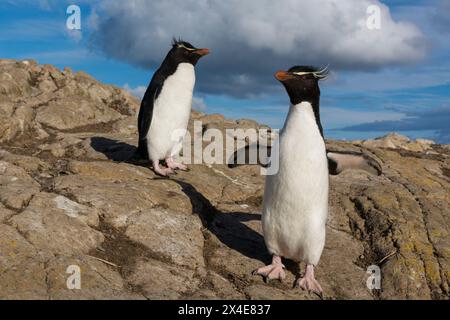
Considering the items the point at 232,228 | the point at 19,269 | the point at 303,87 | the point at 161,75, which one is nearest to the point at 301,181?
the point at 303,87

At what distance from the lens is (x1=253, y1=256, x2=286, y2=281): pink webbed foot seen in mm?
5469

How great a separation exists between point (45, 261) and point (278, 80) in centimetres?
304

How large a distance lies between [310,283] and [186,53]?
16.5 ft

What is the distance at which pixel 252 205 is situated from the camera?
25.8 ft

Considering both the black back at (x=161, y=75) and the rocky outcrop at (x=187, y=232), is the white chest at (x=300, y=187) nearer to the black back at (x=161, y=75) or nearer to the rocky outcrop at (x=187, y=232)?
the rocky outcrop at (x=187, y=232)

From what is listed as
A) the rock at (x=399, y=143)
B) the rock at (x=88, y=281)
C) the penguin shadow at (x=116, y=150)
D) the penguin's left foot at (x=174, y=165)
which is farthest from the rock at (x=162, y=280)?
the rock at (x=399, y=143)

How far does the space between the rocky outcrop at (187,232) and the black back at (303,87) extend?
78.9 inches

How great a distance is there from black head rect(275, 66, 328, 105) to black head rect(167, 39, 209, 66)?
12.0ft

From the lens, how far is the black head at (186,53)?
28.7 ft

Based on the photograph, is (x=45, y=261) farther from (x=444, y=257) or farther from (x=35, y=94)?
(x=35, y=94)

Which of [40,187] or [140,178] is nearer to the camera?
[40,187]

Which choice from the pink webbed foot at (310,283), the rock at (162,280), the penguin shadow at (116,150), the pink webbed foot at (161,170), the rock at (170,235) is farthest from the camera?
the penguin shadow at (116,150)

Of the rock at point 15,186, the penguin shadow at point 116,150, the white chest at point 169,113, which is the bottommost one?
the rock at point 15,186
